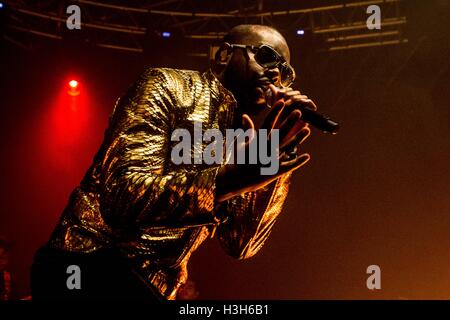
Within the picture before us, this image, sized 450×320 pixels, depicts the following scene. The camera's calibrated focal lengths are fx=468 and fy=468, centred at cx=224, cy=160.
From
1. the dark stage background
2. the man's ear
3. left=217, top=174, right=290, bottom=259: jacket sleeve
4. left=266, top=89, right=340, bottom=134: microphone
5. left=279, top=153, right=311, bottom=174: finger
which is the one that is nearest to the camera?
left=279, top=153, right=311, bottom=174: finger

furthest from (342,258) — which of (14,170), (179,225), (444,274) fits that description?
(179,225)

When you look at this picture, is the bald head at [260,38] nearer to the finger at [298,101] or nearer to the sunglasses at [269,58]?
the sunglasses at [269,58]

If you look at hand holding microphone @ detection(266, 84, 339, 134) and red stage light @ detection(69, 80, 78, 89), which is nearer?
hand holding microphone @ detection(266, 84, 339, 134)

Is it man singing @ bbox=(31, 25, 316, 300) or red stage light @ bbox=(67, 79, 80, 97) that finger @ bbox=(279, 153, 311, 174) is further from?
red stage light @ bbox=(67, 79, 80, 97)

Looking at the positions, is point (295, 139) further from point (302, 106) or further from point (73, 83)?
point (73, 83)

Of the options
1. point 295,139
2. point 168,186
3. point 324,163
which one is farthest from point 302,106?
point 324,163

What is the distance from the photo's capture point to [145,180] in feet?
4.55

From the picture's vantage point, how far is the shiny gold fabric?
1389 mm

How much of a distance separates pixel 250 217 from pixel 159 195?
0.80m

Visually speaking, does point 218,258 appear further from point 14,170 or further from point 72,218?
point 72,218

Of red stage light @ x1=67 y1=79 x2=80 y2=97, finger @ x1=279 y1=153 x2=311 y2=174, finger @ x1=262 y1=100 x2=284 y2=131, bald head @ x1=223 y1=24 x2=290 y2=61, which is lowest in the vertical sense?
finger @ x1=279 y1=153 x2=311 y2=174

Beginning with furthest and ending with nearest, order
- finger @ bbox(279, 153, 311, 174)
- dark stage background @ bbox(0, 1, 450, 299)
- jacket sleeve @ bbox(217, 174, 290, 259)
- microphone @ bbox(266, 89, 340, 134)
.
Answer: dark stage background @ bbox(0, 1, 450, 299) → jacket sleeve @ bbox(217, 174, 290, 259) → microphone @ bbox(266, 89, 340, 134) → finger @ bbox(279, 153, 311, 174)

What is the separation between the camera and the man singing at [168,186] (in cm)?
139

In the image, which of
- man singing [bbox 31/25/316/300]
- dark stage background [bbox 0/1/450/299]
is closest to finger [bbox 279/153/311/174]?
man singing [bbox 31/25/316/300]
